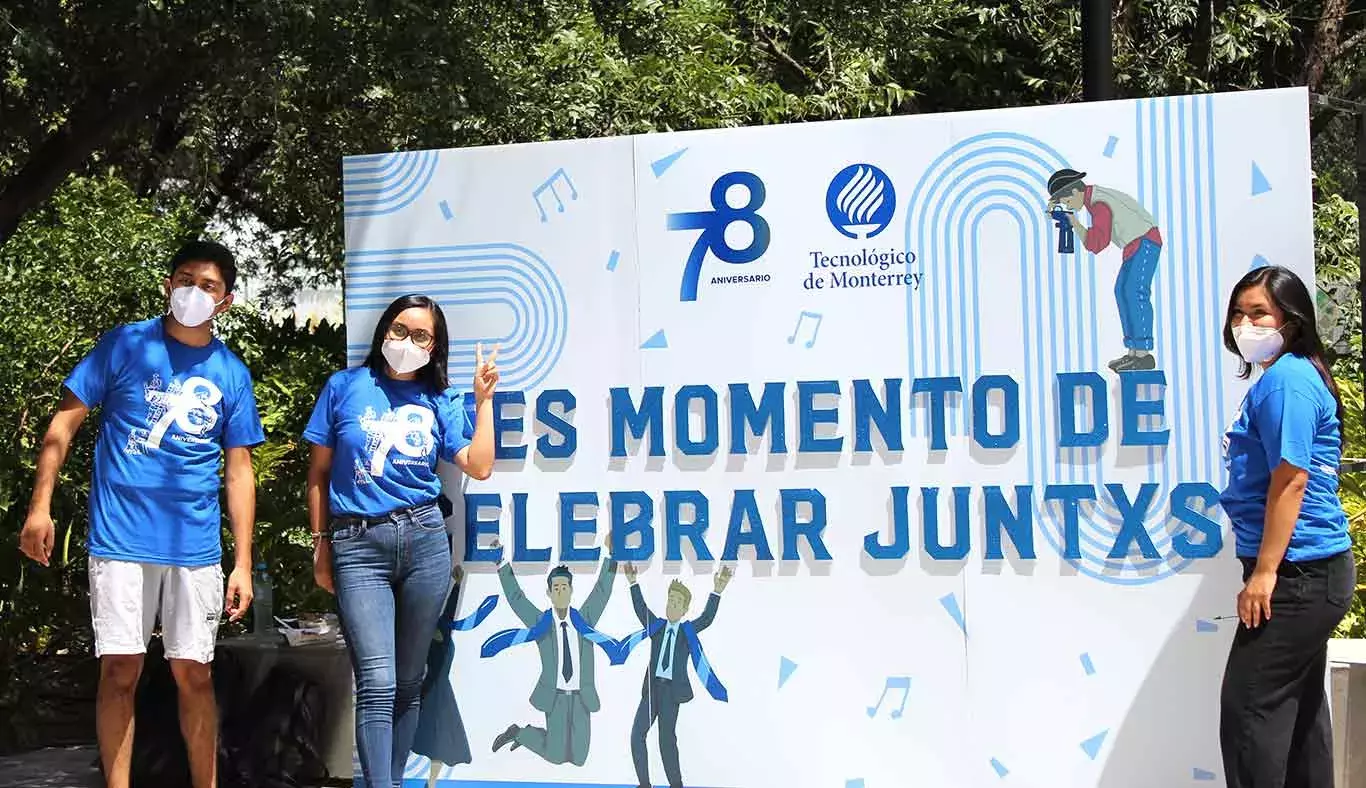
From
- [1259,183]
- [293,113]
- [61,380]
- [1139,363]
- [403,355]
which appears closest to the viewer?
[1259,183]

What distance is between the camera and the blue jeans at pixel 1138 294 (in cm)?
533

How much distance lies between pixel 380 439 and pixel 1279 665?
2.95 m

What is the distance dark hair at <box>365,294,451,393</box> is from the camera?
572 centimetres

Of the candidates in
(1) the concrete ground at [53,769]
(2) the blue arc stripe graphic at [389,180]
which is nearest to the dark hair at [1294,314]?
(2) the blue arc stripe graphic at [389,180]

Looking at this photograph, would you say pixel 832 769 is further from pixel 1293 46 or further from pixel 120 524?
pixel 1293 46

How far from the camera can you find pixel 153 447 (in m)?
5.46

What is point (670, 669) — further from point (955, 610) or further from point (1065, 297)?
point (1065, 297)

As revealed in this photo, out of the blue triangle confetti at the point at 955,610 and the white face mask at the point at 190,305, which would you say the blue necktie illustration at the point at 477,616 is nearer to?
the white face mask at the point at 190,305

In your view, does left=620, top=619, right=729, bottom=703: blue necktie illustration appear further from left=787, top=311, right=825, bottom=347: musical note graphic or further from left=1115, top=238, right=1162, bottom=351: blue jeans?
left=1115, top=238, right=1162, bottom=351: blue jeans

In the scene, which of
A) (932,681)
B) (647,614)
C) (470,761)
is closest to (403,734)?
(470,761)

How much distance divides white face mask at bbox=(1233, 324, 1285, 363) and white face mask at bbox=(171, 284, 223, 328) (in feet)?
11.1

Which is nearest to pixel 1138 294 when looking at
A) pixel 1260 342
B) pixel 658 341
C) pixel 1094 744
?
pixel 1260 342

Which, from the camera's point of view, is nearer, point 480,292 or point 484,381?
point 484,381

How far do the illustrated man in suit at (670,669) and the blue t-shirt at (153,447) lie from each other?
4.99 ft
